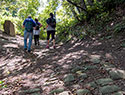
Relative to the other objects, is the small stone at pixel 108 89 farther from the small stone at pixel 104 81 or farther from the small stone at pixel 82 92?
the small stone at pixel 82 92

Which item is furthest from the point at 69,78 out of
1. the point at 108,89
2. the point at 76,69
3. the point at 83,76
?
the point at 108,89

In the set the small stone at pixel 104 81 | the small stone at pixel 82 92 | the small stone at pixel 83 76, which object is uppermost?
the small stone at pixel 104 81

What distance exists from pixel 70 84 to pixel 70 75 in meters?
0.47

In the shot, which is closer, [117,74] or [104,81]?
[104,81]

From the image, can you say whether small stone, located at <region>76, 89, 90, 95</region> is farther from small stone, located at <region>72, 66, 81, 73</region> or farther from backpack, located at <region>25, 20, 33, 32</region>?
backpack, located at <region>25, 20, 33, 32</region>

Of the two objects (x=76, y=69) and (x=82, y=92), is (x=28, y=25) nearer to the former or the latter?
(x=76, y=69)

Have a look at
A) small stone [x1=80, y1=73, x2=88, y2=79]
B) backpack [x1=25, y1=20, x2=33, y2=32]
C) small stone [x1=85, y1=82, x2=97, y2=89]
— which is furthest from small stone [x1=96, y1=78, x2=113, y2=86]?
backpack [x1=25, y1=20, x2=33, y2=32]

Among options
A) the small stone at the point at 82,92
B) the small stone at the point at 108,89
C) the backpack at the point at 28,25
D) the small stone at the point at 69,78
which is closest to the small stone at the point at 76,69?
the small stone at the point at 69,78

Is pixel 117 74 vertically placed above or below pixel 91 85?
above

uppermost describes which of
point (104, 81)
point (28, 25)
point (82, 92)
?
point (28, 25)

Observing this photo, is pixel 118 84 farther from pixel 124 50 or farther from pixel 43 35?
pixel 43 35

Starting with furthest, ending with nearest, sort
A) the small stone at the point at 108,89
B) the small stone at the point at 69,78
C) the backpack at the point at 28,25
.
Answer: the backpack at the point at 28,25, the small stone at the point at 69,78, the small stone at the point at 108,89

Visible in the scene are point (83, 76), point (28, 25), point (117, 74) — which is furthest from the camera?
point (28, 25)

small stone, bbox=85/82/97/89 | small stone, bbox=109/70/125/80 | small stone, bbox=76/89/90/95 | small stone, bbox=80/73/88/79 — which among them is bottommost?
small stone, bbox=76/89/90/95
